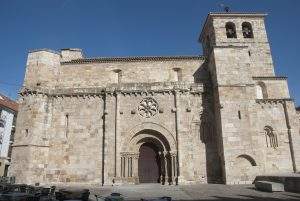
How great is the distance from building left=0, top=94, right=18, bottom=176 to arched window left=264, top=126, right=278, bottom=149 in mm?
26605

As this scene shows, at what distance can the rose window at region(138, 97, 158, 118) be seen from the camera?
1988 centimetres

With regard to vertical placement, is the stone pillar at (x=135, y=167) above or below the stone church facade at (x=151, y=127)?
below

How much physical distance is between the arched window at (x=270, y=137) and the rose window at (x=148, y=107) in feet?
28.2

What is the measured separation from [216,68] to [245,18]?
10.0 metres

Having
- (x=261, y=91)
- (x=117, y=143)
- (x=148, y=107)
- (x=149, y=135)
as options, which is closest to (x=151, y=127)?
(x=149, y=135)

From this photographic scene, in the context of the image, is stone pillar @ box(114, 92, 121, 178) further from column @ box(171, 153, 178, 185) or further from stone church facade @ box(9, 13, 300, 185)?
column @ box(171, 153, 178, 185)

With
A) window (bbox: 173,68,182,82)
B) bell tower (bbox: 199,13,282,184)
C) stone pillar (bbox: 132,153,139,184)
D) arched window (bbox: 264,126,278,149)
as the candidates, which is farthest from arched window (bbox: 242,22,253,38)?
stone pillar (bbox: 132,153,139,184)

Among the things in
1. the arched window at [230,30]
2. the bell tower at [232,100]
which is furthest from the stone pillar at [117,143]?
the arched window at [230,30]

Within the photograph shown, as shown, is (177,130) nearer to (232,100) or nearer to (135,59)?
(232,100)

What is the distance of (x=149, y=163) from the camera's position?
20.0m

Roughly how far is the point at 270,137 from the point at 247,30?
10857 mm

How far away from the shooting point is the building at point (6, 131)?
32.2 m

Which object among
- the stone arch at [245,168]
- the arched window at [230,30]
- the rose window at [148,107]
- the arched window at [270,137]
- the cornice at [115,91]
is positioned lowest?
the stone arch at [245,168]

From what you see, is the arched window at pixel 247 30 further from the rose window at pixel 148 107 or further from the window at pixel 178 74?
the rose window at pixel 148 107
